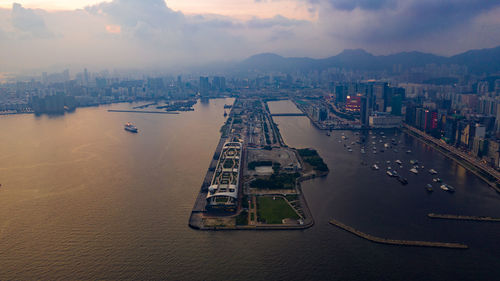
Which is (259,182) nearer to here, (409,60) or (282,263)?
(282,263)

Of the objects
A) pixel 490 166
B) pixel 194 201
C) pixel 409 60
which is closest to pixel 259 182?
pixel 194 201

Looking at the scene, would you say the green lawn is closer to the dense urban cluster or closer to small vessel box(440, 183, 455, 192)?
small vessel box(440, 183, 455, 192)

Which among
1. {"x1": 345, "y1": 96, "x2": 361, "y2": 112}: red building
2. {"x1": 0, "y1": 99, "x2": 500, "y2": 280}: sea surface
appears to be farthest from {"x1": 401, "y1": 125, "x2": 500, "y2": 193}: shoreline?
{"x1": 345, "y1": 96, "x2": 361, "y2": 112}: red building

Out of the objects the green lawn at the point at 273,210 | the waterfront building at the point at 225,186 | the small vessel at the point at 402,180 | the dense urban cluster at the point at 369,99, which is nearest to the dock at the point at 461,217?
the small vessel at the point at 402,180

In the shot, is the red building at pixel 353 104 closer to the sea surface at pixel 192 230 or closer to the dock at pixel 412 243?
the sea surface at pixel 192 230

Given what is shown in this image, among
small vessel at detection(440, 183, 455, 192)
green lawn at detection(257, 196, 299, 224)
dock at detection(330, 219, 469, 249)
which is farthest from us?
small vessel at detection(440, 183, 455, 192)

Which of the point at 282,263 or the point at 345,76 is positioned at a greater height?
the point at 345,76
